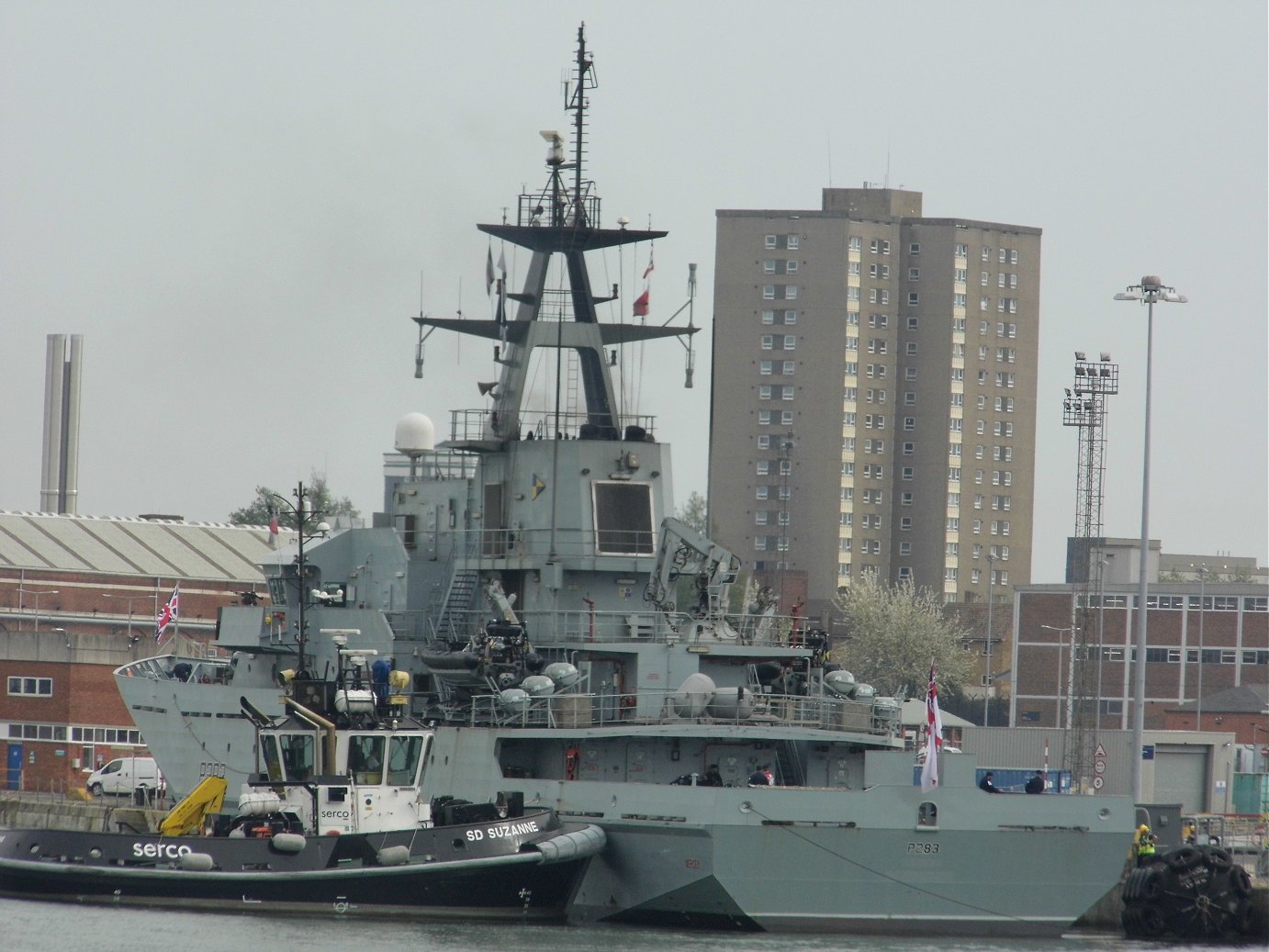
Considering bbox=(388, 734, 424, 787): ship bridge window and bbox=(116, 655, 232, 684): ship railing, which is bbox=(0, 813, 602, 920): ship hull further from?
bbox=(116, 655, 232, 684): ship railing

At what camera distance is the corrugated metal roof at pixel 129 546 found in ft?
265

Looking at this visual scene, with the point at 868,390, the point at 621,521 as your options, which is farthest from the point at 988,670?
the point at 621,521

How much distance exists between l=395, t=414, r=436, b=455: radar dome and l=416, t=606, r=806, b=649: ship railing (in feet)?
21.4

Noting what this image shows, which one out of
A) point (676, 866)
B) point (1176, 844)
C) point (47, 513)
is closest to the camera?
point (676, 866)

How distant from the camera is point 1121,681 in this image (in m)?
82.1

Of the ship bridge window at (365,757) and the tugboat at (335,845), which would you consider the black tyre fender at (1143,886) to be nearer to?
the tugboat at (335,845)

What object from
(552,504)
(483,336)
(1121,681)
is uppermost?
(483,336)

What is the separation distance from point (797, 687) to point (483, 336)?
32.6 feet

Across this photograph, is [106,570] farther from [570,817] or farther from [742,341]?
[570,817]

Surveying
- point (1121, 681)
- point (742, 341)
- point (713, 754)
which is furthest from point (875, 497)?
point (713, 754)

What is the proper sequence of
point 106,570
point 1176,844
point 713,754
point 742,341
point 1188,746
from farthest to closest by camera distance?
point 742,341, point 106,570, point 1188,746, point 1176,844, point 713,754

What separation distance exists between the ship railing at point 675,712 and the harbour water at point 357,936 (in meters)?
3.42

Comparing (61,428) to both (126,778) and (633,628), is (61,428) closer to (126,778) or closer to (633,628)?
(126,778)

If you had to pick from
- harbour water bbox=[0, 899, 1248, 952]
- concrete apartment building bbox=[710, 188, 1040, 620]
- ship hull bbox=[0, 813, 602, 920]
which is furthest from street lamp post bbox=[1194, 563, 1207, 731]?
ship hull bbox=[0, 813, 602, 920]
